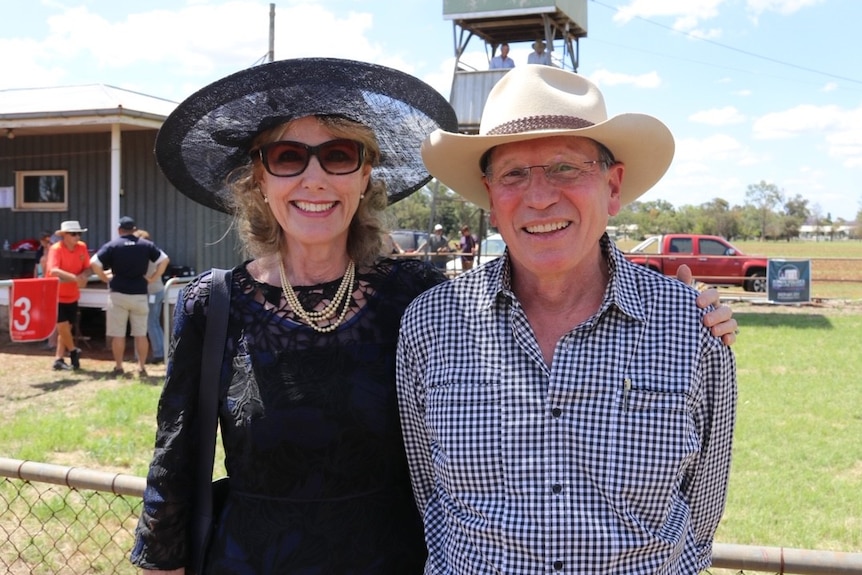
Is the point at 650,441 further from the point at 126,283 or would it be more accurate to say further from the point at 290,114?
the point at 126,283

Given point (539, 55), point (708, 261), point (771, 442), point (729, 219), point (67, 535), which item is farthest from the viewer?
point (729, 219)

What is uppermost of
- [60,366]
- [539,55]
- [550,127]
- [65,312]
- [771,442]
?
[539,55]

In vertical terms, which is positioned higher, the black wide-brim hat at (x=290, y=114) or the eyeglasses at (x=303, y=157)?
the black wide-brim hat at (x=290, y=114)

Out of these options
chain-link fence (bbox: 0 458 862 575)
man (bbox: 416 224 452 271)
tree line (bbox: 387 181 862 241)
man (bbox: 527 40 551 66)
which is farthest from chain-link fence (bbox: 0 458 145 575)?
tree line (bbox: 387 181 862 241)

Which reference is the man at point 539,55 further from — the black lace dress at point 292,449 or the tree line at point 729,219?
the tree line at point 729,219

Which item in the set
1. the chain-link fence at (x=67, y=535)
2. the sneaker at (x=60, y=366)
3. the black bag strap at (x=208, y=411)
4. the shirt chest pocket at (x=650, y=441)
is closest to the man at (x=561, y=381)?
the shirt chest pocket at (x=650, y=441)

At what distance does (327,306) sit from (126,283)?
850 cm

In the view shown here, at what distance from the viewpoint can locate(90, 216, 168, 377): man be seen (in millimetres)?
9938

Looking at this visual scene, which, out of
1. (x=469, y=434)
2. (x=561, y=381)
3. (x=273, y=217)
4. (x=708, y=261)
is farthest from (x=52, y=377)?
(x=708, y=261)

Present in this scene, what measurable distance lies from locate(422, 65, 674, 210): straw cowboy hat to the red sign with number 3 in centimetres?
818

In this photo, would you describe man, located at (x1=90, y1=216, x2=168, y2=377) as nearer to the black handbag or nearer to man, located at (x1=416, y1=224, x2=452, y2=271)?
the black handbag

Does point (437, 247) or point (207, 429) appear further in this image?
point (437, 247)

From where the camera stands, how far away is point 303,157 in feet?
7.54

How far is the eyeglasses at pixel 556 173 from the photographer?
2.03 m
